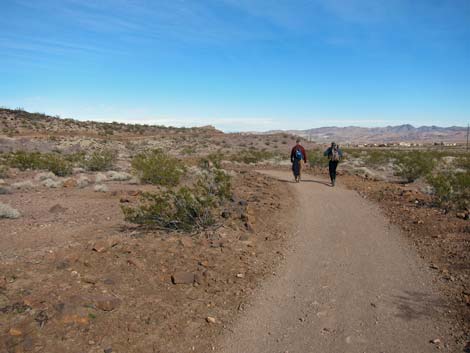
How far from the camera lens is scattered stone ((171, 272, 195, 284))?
5.83m

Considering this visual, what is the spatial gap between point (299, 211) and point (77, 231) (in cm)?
584

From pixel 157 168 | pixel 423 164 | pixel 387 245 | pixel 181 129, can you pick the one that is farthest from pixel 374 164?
pixel 181 129

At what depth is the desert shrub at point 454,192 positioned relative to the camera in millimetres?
11086

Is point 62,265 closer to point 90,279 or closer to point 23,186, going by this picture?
point 90,279

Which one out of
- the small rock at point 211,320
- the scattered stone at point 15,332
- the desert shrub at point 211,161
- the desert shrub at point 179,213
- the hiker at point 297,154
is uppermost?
the hiker at point 297,154

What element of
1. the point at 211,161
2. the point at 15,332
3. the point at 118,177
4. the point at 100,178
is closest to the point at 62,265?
the point at 15,332

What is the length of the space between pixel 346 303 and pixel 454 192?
873 centimetres

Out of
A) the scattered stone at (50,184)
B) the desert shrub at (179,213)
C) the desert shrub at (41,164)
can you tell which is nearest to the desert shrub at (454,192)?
the desert shrub at (179,213)

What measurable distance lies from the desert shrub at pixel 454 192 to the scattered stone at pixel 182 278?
8536 millimetres

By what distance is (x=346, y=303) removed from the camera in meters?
5.15

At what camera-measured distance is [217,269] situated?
20.8ft

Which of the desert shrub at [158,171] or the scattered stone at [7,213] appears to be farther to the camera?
the desert shrub at [158,171]

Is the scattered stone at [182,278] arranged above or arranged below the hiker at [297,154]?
below

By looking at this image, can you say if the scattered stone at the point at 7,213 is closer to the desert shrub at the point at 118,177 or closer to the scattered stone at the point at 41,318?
the scattered stone at the point at 41,318
